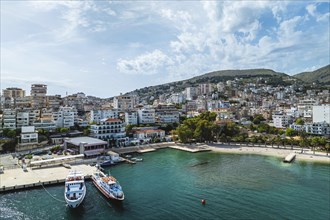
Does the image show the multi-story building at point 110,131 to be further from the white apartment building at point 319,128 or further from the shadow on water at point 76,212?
the white apartment building at point 319,128

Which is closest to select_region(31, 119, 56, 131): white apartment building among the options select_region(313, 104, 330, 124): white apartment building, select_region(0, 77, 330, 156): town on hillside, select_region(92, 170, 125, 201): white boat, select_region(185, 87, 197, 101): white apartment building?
select_region(0, 77, 330, 156): town on hillside

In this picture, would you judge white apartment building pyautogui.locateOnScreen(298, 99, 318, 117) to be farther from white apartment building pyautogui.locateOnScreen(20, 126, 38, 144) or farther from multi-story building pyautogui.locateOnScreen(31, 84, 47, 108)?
multi-story building pyautogui.locateOnScreen(31, 84, 47, 108)

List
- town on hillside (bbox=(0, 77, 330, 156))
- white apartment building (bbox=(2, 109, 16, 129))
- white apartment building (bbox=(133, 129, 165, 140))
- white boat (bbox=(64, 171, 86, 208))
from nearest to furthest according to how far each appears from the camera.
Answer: white boat (bbox=(64, 171, 86, 208)) < town on hillside (bbox=(0, 77, 330, 156)) < white apartment building (bbox=(2, 109, 16, 129)) < white apartment building (bbox=(133, 129, 165, 140))

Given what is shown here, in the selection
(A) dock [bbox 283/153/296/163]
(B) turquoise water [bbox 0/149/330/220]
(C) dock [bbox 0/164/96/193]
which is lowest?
(B) turquoise water [bbox 0/149/330/220]

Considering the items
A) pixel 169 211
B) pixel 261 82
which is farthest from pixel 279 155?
pixel 261 82

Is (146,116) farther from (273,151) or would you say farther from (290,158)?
(290,158)

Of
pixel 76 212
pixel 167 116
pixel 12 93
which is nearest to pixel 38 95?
pixel 12 93

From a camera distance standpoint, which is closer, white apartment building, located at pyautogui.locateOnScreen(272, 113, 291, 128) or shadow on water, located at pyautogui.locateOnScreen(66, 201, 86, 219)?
shadow on water, located at pyautogui.locateOnScreen(66, 201, 86, 219)
